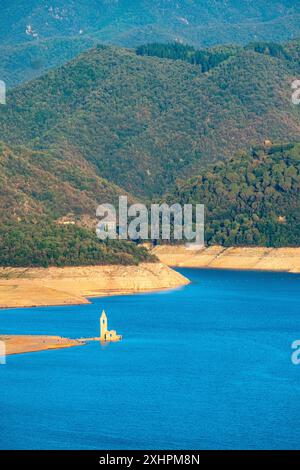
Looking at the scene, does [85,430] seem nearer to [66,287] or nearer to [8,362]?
[8,362]

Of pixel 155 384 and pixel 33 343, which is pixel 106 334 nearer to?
pixel 33 343

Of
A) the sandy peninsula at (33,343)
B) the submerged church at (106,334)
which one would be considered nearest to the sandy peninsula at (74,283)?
the submerged church at (106,334)

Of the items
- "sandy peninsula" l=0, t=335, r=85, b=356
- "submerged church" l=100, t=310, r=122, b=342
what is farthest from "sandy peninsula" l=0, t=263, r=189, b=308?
"sandy peninsula" l=0, t=335, r=85, b=356

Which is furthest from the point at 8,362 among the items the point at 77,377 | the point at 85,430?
the point at 85,430

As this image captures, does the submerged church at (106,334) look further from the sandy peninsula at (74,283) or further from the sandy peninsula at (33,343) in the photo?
the sandy peninsula at (74,283)

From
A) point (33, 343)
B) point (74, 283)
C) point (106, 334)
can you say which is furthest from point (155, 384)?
point (74, 283)
